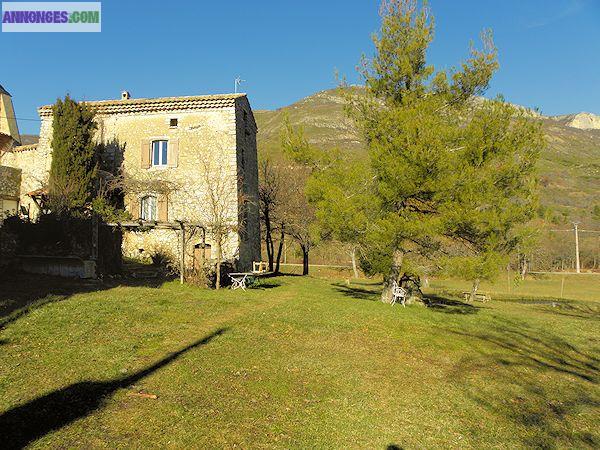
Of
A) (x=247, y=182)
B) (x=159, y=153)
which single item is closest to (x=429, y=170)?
(x=247, y=182)

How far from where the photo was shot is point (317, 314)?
13398 millimetres

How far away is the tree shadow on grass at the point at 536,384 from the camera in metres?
6.71

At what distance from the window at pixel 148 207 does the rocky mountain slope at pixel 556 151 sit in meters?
11.2

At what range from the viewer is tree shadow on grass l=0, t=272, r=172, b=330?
390 inches

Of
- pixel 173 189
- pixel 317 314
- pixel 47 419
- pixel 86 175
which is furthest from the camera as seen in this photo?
pixel 173 189

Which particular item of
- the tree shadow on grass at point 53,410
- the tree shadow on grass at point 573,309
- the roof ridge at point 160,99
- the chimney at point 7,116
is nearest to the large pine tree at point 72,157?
the roof ridge at point 160,99

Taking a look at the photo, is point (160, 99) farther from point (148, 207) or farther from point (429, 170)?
point (429, 170)

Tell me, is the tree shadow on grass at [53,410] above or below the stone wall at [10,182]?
below

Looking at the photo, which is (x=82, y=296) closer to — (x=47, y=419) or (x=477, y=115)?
(x=47, y=419)

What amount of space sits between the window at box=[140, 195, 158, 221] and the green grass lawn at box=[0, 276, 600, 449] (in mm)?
9223

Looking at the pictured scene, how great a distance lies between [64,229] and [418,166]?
12470 millimetres

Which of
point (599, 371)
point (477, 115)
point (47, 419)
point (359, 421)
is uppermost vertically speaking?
point (477, 115)

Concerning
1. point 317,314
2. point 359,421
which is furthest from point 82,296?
point 359,421

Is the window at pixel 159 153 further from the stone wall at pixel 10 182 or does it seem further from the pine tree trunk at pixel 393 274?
the pine tree trunk at pixel 393 274
